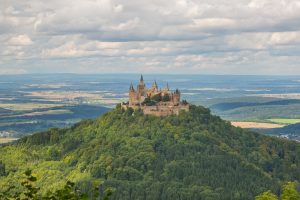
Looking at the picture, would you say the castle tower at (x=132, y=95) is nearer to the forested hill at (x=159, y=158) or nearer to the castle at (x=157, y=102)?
the castle at (x=157, y=102)

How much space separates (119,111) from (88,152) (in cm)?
2165

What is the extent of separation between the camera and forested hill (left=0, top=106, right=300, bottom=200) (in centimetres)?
→ 13375

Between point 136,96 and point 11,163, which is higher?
point 136,96

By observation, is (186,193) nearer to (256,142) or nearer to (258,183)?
(258,183)

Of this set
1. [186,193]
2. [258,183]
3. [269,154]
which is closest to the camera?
[186,193]

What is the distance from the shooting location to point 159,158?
14762 centimetres

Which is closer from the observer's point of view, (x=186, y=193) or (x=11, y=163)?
(x=186, y=193)

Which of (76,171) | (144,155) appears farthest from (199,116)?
(76,171)

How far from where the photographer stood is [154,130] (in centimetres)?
15912

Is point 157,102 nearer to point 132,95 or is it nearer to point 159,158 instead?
point 132,95

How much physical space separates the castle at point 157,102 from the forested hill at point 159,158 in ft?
7.14

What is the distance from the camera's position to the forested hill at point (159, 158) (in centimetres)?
13375

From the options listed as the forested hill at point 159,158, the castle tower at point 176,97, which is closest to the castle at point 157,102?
the castle tower at point 176,97

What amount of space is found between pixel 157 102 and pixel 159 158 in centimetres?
2211
